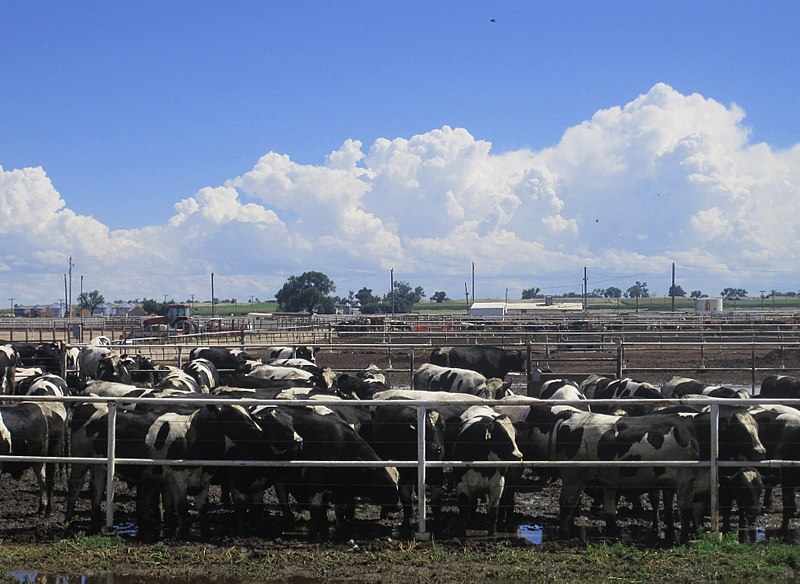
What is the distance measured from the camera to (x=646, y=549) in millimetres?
8703

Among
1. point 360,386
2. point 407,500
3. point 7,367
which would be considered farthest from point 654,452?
point 7,367

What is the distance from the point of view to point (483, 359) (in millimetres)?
26000

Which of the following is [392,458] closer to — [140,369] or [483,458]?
[483,458]

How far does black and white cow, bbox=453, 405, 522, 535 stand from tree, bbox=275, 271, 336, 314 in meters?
96.6

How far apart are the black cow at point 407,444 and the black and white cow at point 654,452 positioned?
1.49 metres

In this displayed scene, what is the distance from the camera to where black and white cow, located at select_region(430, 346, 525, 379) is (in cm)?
2591

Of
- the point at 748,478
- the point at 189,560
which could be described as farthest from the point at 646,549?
the point at 189,560

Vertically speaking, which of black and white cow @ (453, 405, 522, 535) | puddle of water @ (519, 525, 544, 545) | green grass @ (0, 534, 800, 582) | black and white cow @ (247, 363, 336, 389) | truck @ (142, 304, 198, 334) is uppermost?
truck @ (142, 304, 198, 334)

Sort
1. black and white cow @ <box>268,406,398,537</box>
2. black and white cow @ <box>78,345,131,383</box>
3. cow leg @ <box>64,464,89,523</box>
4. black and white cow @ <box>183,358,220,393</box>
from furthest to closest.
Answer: black and white cow @ <box>78,345,131,383</box>, black and white cow @ <box>183,358,220,393</box>, cow leg @ <box>64,464,89,523</box>, black and white cow @ <box>268,406,398,537</box>

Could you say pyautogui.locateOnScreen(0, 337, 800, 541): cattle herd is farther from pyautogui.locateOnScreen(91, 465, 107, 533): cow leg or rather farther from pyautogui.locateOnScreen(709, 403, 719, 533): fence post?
pyautogui.locateOnScreen(709, 403, 719, 533): fence post

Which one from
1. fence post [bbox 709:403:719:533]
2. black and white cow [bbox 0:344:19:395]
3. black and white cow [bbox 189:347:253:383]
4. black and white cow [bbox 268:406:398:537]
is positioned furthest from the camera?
black and white cow [bbox 189:347:253:383]

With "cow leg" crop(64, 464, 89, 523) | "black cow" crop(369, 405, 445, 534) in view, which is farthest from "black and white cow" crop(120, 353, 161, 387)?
"black cow" crop(369, 405, 445, 534)

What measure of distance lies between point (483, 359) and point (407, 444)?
15.6 metres

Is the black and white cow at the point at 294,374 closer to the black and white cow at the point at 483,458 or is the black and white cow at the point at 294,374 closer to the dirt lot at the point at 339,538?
the dirt lot at the point at 339,538
